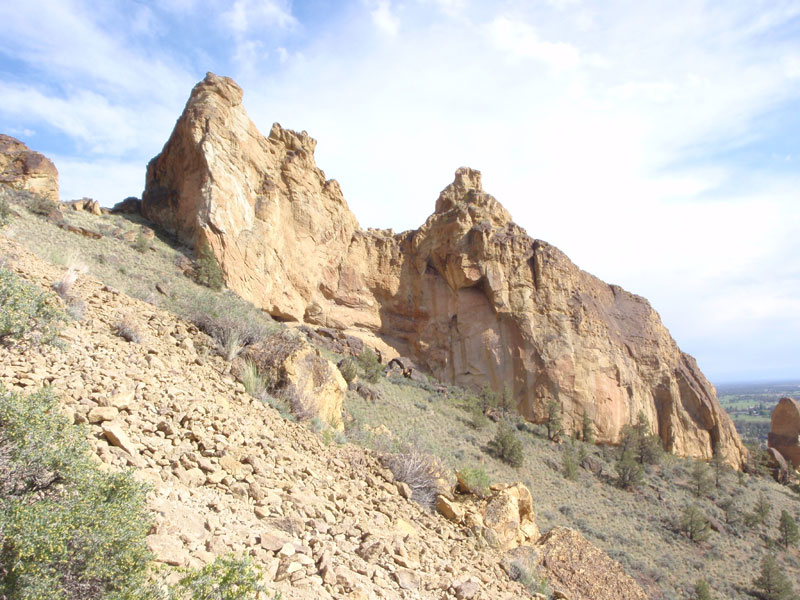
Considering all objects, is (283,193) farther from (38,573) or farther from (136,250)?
(38,573)

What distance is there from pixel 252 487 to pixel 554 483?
17.5 m

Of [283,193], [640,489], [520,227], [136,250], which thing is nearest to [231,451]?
[136,250]

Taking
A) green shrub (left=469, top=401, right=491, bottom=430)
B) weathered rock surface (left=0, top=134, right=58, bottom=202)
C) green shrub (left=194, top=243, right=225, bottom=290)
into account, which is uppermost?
weathered rock surface (left=0, top=134, right=58, bottom=202)

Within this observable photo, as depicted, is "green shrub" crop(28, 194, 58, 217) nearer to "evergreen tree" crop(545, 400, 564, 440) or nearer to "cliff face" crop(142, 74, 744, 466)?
"cliff face" crop(142, 74, 744, 466)

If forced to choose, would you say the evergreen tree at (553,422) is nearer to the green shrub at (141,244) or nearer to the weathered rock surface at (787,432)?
the weathered rock surface at (787,432)

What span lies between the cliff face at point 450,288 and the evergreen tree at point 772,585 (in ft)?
40.6

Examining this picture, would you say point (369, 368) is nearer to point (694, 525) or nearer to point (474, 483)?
point (474, 483)

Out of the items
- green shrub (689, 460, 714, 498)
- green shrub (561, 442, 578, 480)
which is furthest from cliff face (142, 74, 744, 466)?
green shrub (561, 442, 578, 480)

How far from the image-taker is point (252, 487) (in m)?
4.75

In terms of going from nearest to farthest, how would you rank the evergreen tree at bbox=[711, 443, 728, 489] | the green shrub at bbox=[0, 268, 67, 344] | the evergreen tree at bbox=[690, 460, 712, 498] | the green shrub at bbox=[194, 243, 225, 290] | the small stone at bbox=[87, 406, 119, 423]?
the small stone at bbox=[87, 406, 119, 423], the green shrub at bbox=[0, 268, 67, 344], the green shrub at bbox=[194, 243, 225, 290], the evergreen tree at bbox=[690, 460, 712, 498], the evergreen tree at bbox=[711, 443, 728, 489]

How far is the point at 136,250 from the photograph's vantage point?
62.3 ft

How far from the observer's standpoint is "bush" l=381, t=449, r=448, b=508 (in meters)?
6.84

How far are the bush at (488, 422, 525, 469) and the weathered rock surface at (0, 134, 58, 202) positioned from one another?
22.0 metres

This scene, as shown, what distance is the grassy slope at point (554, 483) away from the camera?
14078mm
